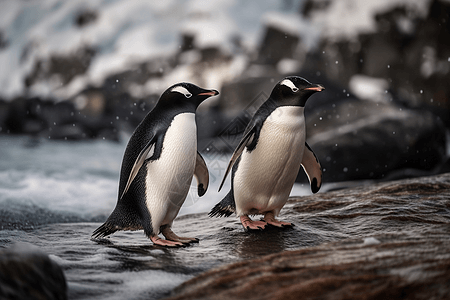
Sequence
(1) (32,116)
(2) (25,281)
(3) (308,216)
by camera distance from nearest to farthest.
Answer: (2) (25,281)
(3) (308,216)
(1) (32,116)

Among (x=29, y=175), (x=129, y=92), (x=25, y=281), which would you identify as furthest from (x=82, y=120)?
(x=25, y=281)

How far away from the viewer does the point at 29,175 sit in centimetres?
594

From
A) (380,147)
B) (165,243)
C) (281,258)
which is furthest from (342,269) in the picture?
(380,147)

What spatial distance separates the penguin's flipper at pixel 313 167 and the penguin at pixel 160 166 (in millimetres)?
698

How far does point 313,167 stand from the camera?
7.27 feet

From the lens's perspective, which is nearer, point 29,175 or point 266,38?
point 29,175

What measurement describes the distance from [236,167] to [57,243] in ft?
2.92

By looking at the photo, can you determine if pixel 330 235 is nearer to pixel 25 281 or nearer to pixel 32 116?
pixel 25 281

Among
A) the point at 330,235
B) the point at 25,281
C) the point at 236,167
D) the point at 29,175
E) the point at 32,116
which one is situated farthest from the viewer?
the point at 32,116

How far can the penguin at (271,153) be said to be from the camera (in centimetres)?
187

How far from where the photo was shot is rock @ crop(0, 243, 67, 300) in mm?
939

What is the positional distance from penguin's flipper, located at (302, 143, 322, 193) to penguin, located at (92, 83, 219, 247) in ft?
2.29

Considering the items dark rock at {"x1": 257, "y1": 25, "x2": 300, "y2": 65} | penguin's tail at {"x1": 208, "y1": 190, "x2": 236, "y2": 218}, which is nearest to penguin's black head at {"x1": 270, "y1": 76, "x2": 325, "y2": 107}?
penguin's tail at {"x1": 208, "y1": 190, "x2": 236, "y2": 218}

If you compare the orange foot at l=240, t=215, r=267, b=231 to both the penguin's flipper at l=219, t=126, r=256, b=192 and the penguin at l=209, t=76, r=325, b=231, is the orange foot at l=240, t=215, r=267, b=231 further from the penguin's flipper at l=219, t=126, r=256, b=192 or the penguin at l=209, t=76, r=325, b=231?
the penguin's flipper at l=219, t=126, r=256, b=192
